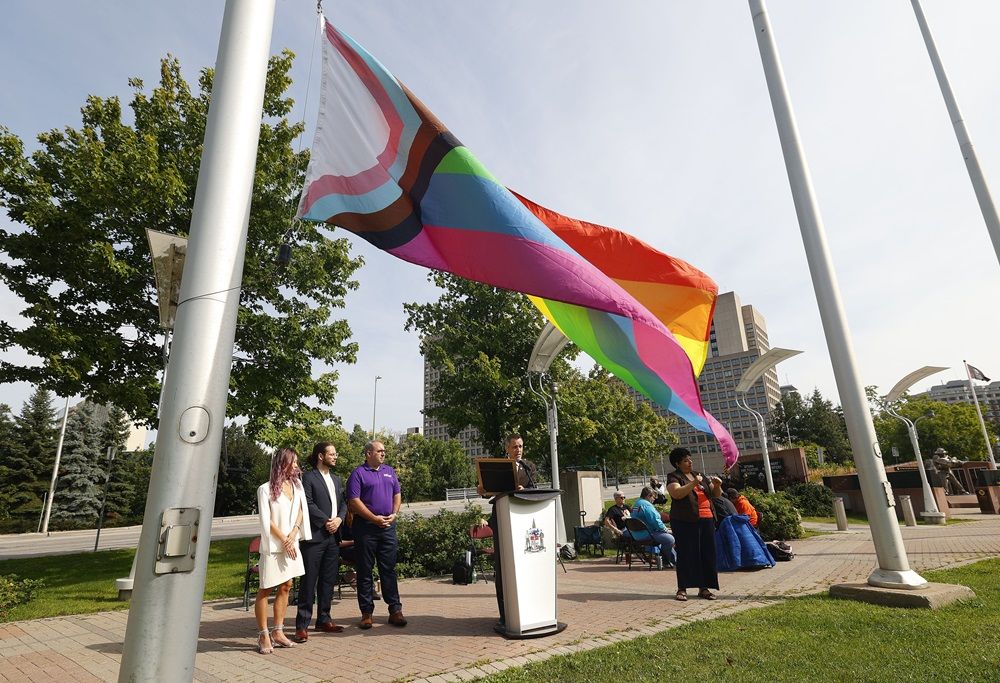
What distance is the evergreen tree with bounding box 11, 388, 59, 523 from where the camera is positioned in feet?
133

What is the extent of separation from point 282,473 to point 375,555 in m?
1.40

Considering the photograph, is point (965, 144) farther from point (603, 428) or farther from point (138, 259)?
point (603, 428)

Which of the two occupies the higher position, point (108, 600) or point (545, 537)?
point (545, 537)

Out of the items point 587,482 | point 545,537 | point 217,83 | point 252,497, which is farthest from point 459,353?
point 252,497

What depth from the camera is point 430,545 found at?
10.9 meters

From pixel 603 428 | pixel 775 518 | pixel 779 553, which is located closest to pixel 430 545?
pixel 779 553

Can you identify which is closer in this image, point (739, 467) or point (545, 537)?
point (545, 537)

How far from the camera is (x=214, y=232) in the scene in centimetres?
319

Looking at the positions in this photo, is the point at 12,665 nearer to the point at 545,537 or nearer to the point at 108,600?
the point at 108,600

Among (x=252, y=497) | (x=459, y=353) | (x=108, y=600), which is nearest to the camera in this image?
(x=108, y=600)

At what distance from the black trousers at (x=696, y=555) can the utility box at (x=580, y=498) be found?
8.09 m

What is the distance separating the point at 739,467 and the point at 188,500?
28.4m

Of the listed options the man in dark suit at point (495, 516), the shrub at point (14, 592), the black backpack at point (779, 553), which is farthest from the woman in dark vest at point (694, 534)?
the shrub at point (14, 592)

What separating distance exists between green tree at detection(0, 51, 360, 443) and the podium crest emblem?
8722 mm
